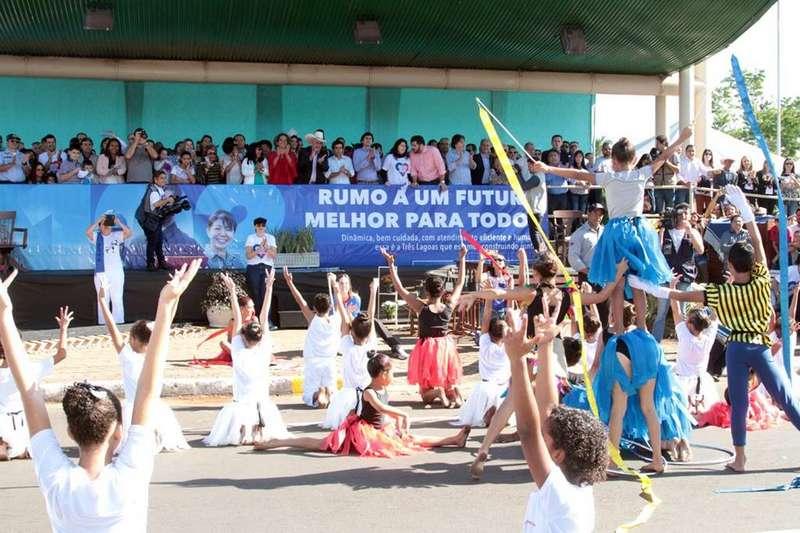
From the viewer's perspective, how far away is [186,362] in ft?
46.5

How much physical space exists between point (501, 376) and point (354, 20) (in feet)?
37.8

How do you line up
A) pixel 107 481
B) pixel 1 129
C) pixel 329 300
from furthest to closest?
pixel 1 129
pixel 329 300
pixel 107 481

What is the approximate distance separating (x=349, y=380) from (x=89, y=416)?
6.54m

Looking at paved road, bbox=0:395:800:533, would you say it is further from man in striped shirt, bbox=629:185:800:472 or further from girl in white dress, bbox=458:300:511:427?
girl in white dress, bbox=458:300:511:427

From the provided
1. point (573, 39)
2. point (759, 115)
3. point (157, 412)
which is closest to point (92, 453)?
point (157, 412)

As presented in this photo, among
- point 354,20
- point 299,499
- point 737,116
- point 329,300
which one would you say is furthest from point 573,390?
point 737,116

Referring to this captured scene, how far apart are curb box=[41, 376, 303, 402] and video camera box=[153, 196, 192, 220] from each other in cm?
531

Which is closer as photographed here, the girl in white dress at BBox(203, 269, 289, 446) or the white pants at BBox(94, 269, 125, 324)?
the girl in white dress at BBox(203, 269, 289, 446)

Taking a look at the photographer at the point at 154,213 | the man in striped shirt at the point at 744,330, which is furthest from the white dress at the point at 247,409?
the photographer at the point at 154,213

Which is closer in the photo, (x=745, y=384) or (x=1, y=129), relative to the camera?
(x=745, y=384)

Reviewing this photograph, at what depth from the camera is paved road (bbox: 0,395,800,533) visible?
268 inches

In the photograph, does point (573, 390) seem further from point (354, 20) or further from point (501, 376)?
point (354, 20)

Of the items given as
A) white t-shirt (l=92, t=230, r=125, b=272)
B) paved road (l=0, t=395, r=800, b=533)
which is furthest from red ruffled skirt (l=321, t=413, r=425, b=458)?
white t-shirt (l=92, t=230, r=125, b=272)

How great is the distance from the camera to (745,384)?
8.28 meters
